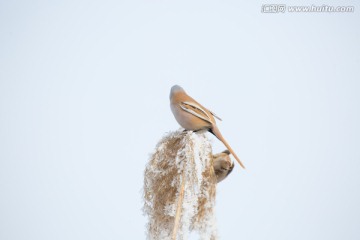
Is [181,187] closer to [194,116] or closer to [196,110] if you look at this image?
[194,116]

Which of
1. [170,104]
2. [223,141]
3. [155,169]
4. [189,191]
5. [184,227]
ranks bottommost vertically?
[184,227]

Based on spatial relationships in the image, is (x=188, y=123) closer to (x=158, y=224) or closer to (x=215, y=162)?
(x=215, y=162)

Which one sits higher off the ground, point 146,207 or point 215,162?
point 215,162

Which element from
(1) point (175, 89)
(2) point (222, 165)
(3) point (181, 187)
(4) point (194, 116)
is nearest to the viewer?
(3) point (181, 187)

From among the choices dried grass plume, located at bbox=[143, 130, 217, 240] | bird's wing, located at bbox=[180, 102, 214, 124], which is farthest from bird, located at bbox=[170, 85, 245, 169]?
dried grass plume, located at bbox=[143, 130, 217, 240]

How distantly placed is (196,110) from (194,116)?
0.42ft

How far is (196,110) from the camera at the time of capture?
6.05 metres

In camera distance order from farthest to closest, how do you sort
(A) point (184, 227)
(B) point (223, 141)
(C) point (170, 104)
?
(C) point (170, 104) → (B) point (223, 141) → (A) point (184, 227)

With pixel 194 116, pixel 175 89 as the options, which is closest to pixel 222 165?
pixel 194 116

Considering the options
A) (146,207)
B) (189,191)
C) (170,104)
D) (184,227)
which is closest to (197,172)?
(189,191)

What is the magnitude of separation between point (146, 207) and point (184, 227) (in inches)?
32.7

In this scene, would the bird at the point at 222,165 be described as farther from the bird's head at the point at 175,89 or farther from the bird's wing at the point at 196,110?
the bird's head at the point at 175,89

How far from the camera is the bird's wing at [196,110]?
234 inches

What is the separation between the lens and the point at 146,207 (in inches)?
221
